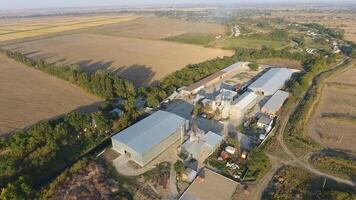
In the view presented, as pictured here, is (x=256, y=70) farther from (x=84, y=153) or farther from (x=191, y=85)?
(x=84, y=153)

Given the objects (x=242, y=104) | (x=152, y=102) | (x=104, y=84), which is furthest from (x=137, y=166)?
(x=104, y=84)

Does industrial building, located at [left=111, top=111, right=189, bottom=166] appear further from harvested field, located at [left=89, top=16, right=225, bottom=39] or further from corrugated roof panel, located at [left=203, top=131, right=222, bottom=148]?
harvested field, located at [left=89, top=16, right=225, bottom=39]

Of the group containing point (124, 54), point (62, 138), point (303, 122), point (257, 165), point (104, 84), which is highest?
point (104, 84)

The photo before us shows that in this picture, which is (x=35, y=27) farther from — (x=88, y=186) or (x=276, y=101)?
(x=88, y=186)

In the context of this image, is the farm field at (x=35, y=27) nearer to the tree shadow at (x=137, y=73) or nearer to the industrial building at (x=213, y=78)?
the tree shadow at (x=137, y=73)

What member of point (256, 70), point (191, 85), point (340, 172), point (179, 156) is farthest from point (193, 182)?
point (256, 70)

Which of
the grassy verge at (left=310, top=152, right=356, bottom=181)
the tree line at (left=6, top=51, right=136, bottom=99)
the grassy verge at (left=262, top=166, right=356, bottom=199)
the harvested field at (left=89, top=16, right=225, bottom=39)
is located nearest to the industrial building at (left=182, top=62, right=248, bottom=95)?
the tree line at (left=6, top=51, right=136, bottom=99)
